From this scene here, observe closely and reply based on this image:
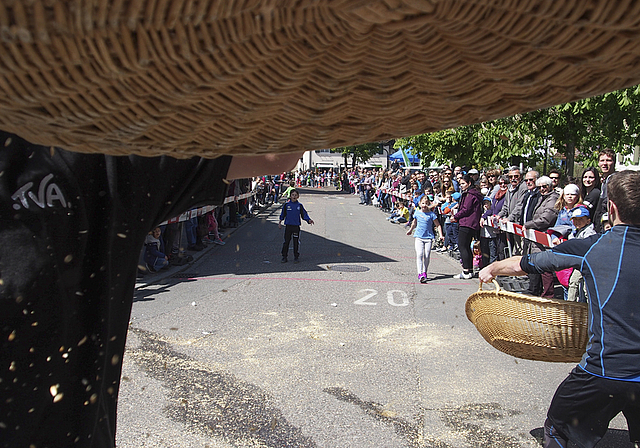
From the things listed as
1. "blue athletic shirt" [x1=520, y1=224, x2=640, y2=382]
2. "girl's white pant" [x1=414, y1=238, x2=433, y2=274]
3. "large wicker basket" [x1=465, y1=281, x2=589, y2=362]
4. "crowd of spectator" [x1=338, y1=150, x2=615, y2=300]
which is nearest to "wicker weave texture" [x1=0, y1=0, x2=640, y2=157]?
"blue athletic shirt" [x1=520, y1=224, x2=640, y2=382]

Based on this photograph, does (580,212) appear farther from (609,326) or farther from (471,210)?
(609,326)

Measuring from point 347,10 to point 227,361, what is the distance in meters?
5.29

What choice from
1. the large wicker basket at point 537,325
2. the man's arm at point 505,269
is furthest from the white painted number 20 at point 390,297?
the large wicker basket at point 537,325

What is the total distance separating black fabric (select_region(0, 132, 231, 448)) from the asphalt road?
3001 millimetres

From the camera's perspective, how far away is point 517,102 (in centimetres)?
68

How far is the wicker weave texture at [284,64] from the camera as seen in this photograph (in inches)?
18.9

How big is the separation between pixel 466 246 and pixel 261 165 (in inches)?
369

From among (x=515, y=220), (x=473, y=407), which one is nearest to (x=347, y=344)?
(x=473, y=407)

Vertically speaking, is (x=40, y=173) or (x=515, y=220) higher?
(x=40, y=173)

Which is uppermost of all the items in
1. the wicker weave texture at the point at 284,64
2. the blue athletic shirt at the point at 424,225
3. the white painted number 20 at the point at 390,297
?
the wicker weave texture at the point at 284,64

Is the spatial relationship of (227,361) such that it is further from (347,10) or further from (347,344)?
(347,10)

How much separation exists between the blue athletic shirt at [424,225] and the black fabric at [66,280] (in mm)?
8773

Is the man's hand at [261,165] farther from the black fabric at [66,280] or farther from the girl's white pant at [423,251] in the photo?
the girl's white pant at [423,251]

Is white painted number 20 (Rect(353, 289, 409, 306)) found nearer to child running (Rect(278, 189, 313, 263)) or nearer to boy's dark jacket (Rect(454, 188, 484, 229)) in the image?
boy's dark jacket (Rect(454, 188, 484, 229))
